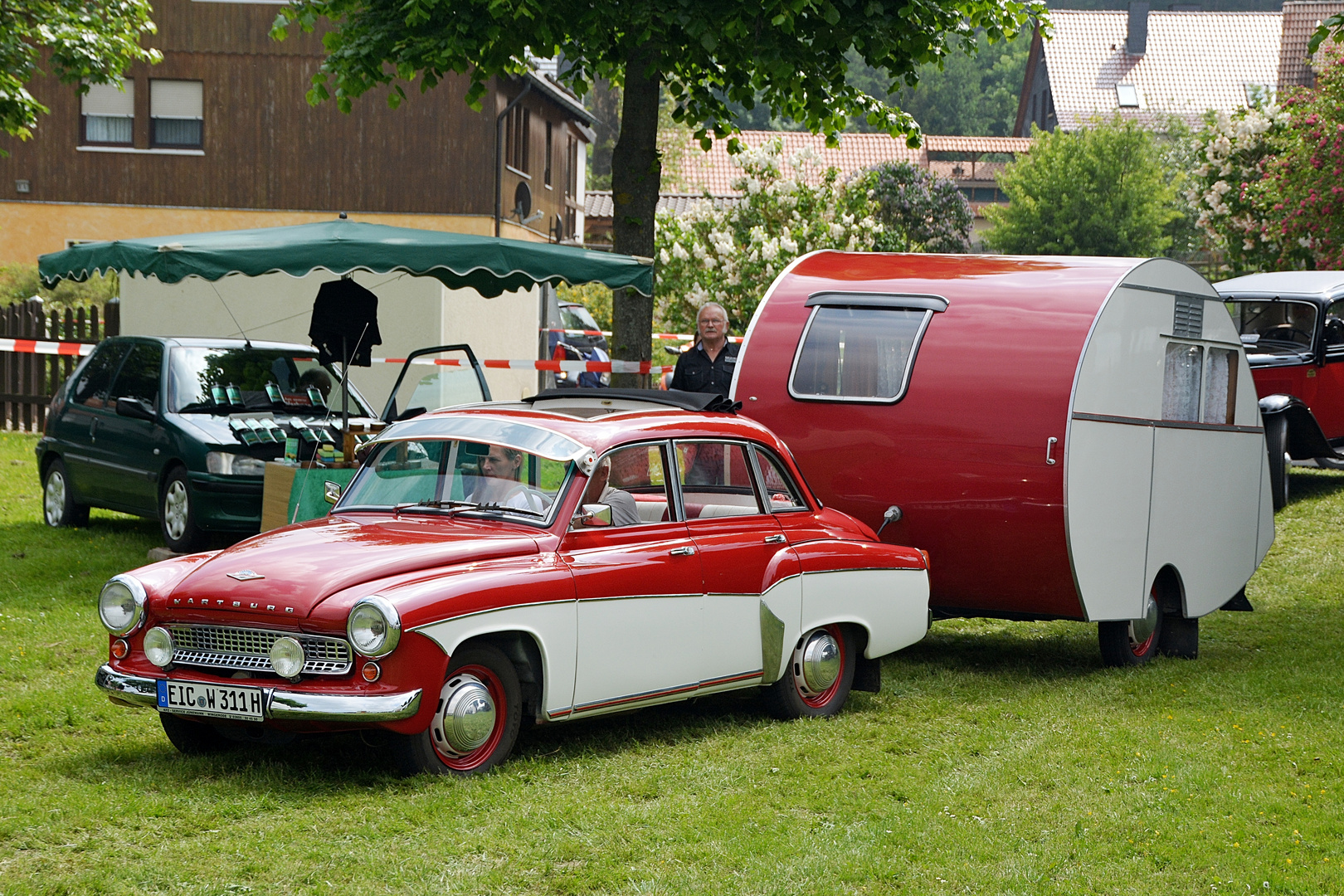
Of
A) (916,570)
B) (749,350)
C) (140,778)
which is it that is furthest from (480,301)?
(140,778)

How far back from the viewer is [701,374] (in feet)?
41.7

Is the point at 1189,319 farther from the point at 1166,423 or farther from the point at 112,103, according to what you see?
the point at 112,103

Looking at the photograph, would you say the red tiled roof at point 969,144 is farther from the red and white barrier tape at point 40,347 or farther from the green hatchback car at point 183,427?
the green hatchback car at point 183,427

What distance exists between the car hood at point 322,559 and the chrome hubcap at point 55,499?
7678 millimetres

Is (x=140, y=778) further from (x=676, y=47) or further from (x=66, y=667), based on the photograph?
(x=676, y=47)

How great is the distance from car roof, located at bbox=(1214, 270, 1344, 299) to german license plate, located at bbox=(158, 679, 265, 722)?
14.5 meters

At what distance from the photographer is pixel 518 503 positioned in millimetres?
7402

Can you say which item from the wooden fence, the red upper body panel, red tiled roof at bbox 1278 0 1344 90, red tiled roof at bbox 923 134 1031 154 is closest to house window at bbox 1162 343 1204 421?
the red upper body panel

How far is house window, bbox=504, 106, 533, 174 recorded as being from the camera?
30562 millimetres

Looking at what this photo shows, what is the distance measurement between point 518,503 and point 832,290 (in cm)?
399

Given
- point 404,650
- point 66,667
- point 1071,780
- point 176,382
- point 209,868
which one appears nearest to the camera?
point 209,868

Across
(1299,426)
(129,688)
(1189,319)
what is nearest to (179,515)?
(129,688)

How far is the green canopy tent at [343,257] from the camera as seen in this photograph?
12297 mm

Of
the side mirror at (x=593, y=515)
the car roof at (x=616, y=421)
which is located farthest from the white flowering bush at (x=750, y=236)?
the side mirror at (x=593, y=515)
